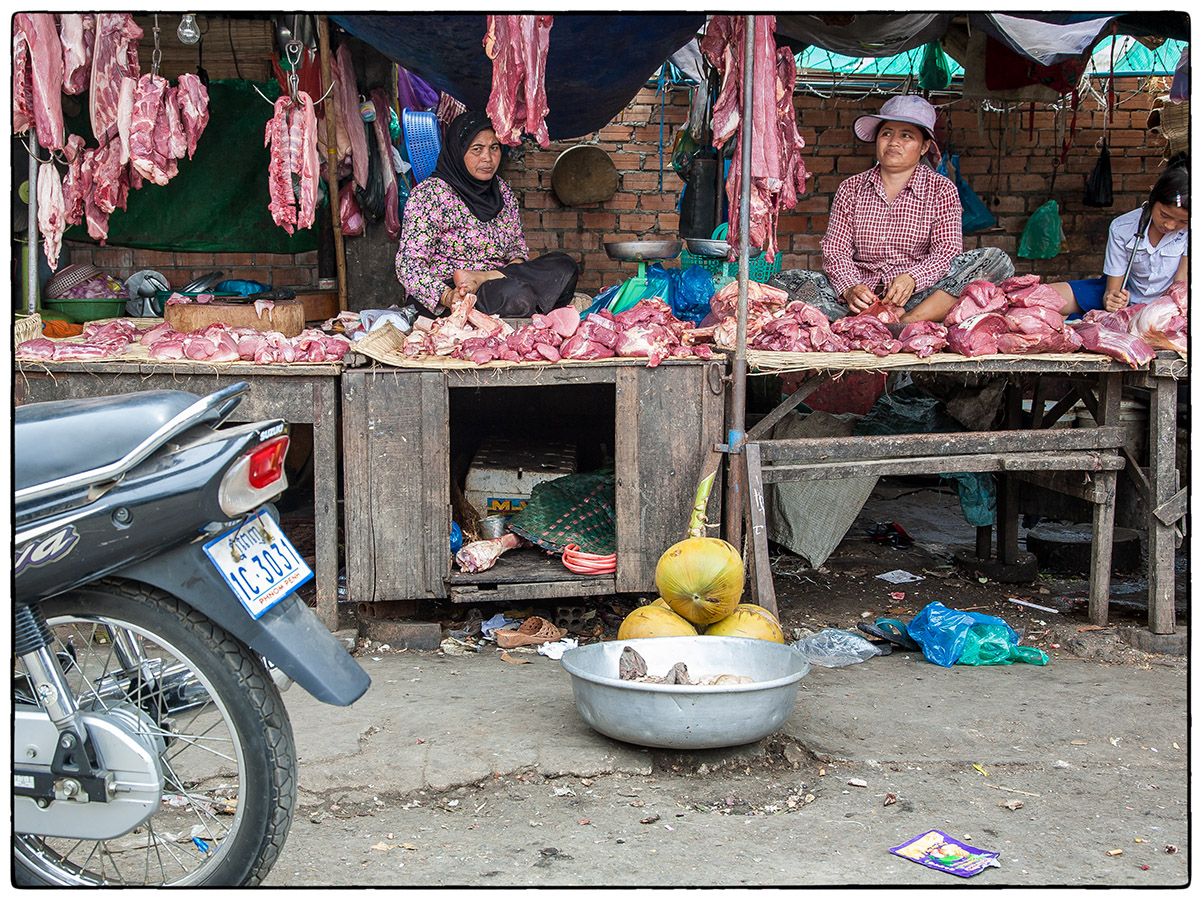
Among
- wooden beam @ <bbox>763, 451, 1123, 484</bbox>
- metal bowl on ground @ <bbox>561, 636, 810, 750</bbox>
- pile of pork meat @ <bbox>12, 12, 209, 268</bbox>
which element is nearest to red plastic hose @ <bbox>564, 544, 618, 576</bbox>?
wooden beam @ <bbox>763, 451, 1123, 484</bbox>

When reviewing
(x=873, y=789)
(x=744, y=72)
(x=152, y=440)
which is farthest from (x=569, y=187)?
(x=152, y=440)

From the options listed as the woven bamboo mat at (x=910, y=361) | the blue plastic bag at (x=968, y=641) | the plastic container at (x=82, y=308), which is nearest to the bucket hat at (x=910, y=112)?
the woven bamboo mat at (x=910, y=361)

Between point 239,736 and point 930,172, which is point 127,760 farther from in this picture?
point 930,172

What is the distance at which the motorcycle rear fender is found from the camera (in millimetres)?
2535

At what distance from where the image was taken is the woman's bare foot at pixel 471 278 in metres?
6.39

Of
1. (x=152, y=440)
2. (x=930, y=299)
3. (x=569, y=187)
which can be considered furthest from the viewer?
(x=569, y=187)

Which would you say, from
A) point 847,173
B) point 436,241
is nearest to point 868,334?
A: point 436,241

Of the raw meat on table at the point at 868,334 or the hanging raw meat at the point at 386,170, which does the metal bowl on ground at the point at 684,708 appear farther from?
the hanging raw meat at the point at 386,170

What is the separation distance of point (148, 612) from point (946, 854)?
7.19 feet

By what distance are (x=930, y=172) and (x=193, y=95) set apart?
398 centimetres

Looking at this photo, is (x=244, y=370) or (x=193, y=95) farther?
(x=193, y=95)

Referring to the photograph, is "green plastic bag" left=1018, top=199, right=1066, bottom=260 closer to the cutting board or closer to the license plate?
the cutting board

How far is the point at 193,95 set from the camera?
6.33 meters

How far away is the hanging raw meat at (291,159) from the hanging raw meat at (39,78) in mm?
1053
